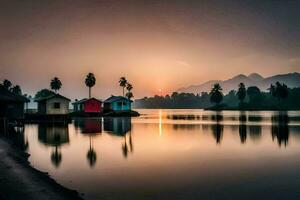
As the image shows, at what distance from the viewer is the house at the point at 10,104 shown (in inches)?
2059

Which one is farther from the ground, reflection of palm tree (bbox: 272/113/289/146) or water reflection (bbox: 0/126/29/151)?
water reflection (bbox: 0/126/29/151)

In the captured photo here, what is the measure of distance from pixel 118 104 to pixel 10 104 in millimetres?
68250

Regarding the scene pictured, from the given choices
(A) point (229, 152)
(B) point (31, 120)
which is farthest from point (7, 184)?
(B) point (31, 120)

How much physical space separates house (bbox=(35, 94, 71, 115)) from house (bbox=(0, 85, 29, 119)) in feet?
86.4

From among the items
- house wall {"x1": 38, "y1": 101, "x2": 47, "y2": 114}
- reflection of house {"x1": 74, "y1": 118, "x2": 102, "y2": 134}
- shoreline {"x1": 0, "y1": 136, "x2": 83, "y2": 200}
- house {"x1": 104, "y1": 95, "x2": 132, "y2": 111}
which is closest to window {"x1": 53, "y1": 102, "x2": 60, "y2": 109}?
house wall {"x1": 38, "y1": 101, "x2": 47, "y2": 114}

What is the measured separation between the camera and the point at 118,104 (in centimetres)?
12600

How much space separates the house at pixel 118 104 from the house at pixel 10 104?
6511cm

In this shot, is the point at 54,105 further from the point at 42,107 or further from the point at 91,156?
the point at 91,156

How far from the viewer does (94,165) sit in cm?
2523

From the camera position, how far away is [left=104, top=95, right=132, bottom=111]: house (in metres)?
125

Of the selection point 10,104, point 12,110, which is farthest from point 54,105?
point 10,104

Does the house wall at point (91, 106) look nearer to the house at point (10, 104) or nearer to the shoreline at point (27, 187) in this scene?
the house at point (10, 104)

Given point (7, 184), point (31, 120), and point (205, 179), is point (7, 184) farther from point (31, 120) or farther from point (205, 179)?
point (31, 120)

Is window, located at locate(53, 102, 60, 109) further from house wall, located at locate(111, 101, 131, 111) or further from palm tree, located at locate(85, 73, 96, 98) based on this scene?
palm tree, located at locate(85, 73, 96, 98)
